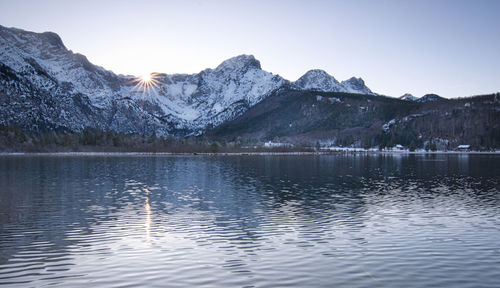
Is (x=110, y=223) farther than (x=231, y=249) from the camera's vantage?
Yes

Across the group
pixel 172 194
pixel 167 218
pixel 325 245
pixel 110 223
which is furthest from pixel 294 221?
pixel 172 194

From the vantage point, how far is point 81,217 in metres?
39.9

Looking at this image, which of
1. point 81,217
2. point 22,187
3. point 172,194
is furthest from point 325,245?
point 22,187

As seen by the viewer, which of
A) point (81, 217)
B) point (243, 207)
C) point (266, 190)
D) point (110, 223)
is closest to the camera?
point (110, 223)

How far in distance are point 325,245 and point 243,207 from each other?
19.1 metres

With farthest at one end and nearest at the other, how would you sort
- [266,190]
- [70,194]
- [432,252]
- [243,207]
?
[266,190] → [70,194] → [243,207] → [432,252]

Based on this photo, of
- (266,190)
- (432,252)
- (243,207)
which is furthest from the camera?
(266,190)

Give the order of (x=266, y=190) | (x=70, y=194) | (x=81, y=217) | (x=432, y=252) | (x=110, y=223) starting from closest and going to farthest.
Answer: (x=432, y=252)
(x=110, y=223)
(x=81, y=217)
(x=70, y=194)
(x=266, y=190)

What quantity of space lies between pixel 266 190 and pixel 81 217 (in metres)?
31.2

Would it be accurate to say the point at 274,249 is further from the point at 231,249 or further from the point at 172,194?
the point at 172,194

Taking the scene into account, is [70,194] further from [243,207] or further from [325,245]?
[325,245]

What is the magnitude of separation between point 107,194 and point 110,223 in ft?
73.8

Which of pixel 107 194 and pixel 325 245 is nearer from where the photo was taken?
pixel 325 245

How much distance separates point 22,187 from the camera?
2596 inches
